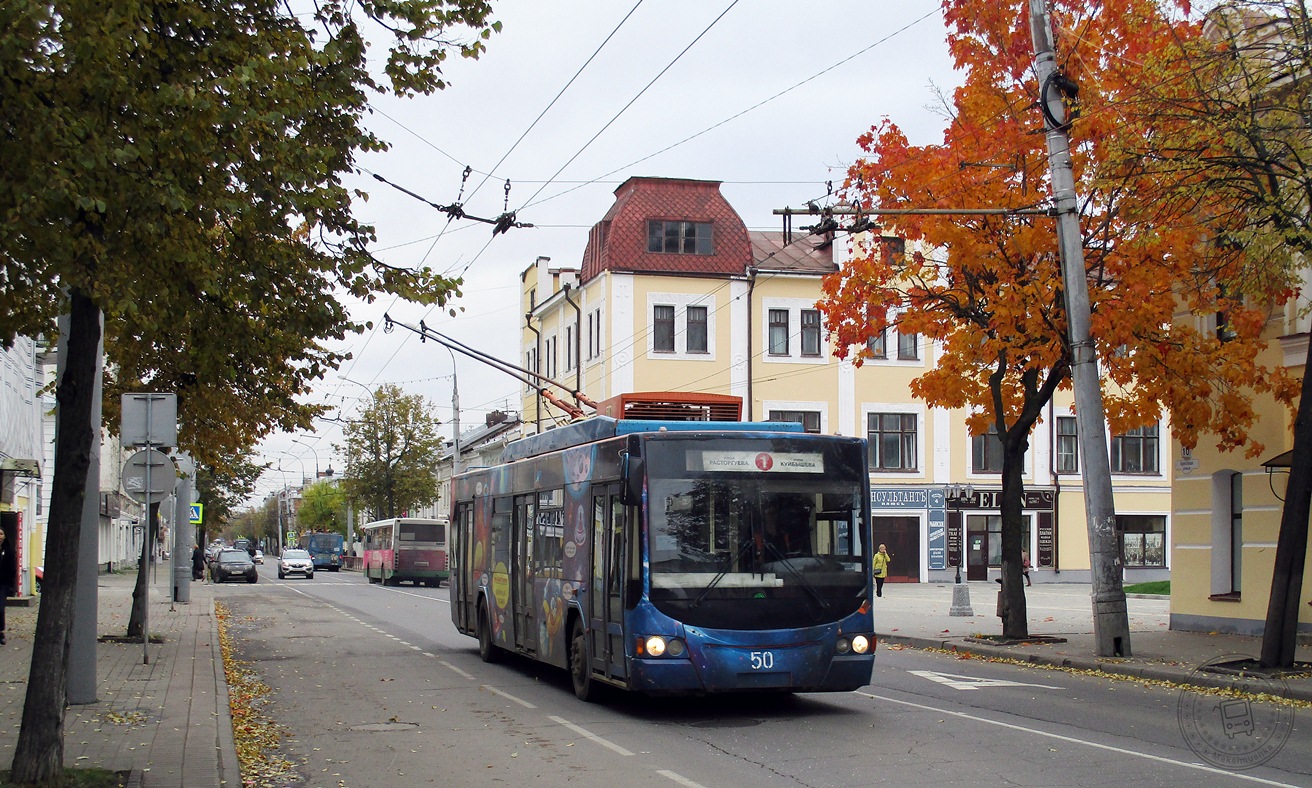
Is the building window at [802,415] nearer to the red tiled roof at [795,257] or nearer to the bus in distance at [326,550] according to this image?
the red tiled roof at [795,257]

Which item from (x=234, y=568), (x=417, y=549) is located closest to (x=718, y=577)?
(x=417, y=549)

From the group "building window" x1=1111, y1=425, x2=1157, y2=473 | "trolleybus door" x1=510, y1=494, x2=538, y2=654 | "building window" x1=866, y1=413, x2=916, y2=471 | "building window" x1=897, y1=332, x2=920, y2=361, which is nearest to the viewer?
"trolleybus door" x1=510, y1=494, x2=538, y2=654

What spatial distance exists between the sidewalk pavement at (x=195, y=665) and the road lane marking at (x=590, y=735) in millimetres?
2928

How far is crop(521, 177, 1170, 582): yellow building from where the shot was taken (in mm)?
51125

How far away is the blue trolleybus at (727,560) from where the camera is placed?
41.3 feet

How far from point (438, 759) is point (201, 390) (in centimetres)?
1015

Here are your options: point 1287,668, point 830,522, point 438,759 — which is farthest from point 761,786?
point 1287,668

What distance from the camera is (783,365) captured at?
52062mm

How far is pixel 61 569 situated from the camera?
884 centimetres

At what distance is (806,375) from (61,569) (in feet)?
146

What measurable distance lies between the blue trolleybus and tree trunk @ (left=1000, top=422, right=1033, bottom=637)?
898 centimetres

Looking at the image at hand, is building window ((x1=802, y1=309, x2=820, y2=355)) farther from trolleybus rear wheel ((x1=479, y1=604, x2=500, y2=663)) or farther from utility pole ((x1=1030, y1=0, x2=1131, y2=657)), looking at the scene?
trolleybus rear wheel ((x1=479, y1=604, x2=500, y2=663))

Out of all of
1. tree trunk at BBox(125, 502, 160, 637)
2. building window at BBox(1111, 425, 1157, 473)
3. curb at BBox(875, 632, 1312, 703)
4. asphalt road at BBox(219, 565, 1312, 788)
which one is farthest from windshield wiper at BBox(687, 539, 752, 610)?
building window at BBox(1111, 425, 1157, 473)

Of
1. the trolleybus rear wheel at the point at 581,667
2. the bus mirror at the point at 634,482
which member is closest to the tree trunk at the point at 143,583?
the trolleybus rear wheel at the point at 581,667
